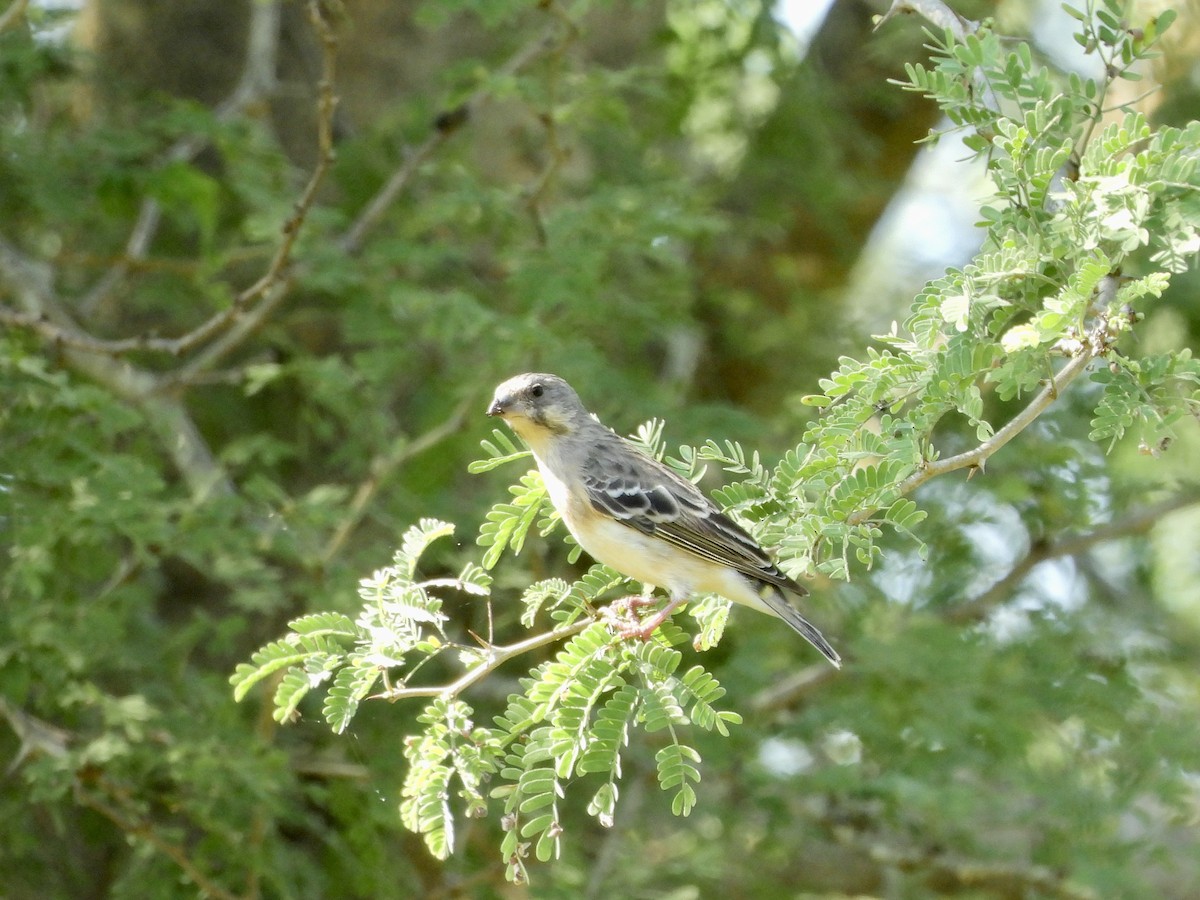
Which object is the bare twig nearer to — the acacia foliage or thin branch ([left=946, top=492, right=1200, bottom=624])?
the acacia foliage

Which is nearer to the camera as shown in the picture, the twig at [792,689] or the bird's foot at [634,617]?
the bird's foot at [634,617]

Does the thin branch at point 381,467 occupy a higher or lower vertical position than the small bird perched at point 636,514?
lower

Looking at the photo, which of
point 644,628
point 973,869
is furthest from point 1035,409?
point 973,869

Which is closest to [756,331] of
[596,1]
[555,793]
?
[596,1]

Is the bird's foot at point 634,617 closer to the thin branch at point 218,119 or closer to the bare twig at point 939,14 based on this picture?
the bare twig at point 939,14

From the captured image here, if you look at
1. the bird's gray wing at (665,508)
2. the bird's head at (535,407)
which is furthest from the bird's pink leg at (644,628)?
the bird's head at (535,407)

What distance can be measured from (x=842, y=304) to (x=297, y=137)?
3.90 meters

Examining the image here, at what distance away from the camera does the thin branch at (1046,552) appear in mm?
7273

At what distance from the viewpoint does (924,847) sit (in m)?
7.45

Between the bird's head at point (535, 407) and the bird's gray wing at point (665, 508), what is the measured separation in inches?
6.1

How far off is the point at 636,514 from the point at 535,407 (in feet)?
1.78

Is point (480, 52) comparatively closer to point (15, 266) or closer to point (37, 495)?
point (15, 266)

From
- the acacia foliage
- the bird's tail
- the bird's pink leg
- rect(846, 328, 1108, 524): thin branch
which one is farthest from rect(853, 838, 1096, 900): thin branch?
rect(846, 328, 1108, 524): thin branch

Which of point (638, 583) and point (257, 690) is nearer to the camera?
point (638, 583)
